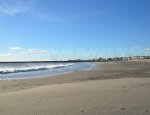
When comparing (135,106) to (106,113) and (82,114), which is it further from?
(82,114)

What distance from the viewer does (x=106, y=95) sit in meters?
11.7

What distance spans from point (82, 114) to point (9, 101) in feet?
13.2

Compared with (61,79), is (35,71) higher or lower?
lower

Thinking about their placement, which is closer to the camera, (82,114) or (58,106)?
(82,114)

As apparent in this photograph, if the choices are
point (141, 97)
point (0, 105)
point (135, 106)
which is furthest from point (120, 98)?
point (0, 105)

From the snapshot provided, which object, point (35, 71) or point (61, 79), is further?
point (35, 71)

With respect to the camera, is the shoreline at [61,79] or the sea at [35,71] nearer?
the shoreline at [61,79]

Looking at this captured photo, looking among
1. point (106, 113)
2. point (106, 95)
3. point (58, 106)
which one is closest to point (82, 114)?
point (106, 113)

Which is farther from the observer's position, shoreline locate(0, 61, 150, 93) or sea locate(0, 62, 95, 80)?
sea locate(0, 62, 95, 80)

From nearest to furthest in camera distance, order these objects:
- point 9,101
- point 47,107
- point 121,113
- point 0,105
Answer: point 121,113 → point 47,107 → point 0,105 → point 9,101

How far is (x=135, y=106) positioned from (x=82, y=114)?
194cm

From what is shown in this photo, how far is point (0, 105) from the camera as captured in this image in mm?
10516

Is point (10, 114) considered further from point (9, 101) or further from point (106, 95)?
point (106, 95)

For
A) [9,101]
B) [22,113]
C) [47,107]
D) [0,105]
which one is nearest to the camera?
[22,113]
